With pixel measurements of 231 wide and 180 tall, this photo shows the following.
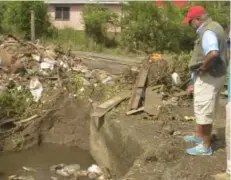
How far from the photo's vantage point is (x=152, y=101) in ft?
28.8

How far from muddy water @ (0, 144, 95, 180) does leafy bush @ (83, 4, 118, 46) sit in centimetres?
1218

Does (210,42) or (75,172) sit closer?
(210,42)

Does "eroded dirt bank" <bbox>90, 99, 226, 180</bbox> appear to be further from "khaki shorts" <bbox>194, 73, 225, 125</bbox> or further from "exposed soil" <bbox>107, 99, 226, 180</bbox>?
"khaki shorts" <bbox>194, 73, 225, 125</bbox>

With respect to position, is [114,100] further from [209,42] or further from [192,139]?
[209,42]

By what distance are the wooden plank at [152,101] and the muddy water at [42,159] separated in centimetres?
180

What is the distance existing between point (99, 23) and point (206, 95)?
53.2ft

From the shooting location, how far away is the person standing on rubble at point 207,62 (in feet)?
17.5

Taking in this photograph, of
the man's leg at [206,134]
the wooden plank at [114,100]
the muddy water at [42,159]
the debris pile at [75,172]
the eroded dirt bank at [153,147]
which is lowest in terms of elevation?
the muddy water at [42,159]

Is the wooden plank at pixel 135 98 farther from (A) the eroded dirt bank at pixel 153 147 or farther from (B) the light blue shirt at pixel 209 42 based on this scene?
(B) the light blue shirt at pixel 209 42

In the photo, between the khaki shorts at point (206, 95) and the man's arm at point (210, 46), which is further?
the khaki shorts at point (206, 95)

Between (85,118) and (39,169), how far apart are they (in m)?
1.81

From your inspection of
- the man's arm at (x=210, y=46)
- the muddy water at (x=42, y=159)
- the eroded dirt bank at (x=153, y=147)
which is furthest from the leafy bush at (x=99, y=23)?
the man's arm at (x=210, y=46)

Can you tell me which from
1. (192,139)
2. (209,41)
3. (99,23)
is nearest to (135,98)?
(192,139)

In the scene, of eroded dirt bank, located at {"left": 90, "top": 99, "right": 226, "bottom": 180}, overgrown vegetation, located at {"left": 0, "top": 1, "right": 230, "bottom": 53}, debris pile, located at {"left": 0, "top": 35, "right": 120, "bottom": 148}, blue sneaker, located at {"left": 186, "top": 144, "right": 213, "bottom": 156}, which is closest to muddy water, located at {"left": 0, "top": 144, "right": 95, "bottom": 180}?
eroded dirt bank, located at {"left": 90, "top": 99, "right": 226, "bottom": 180}
